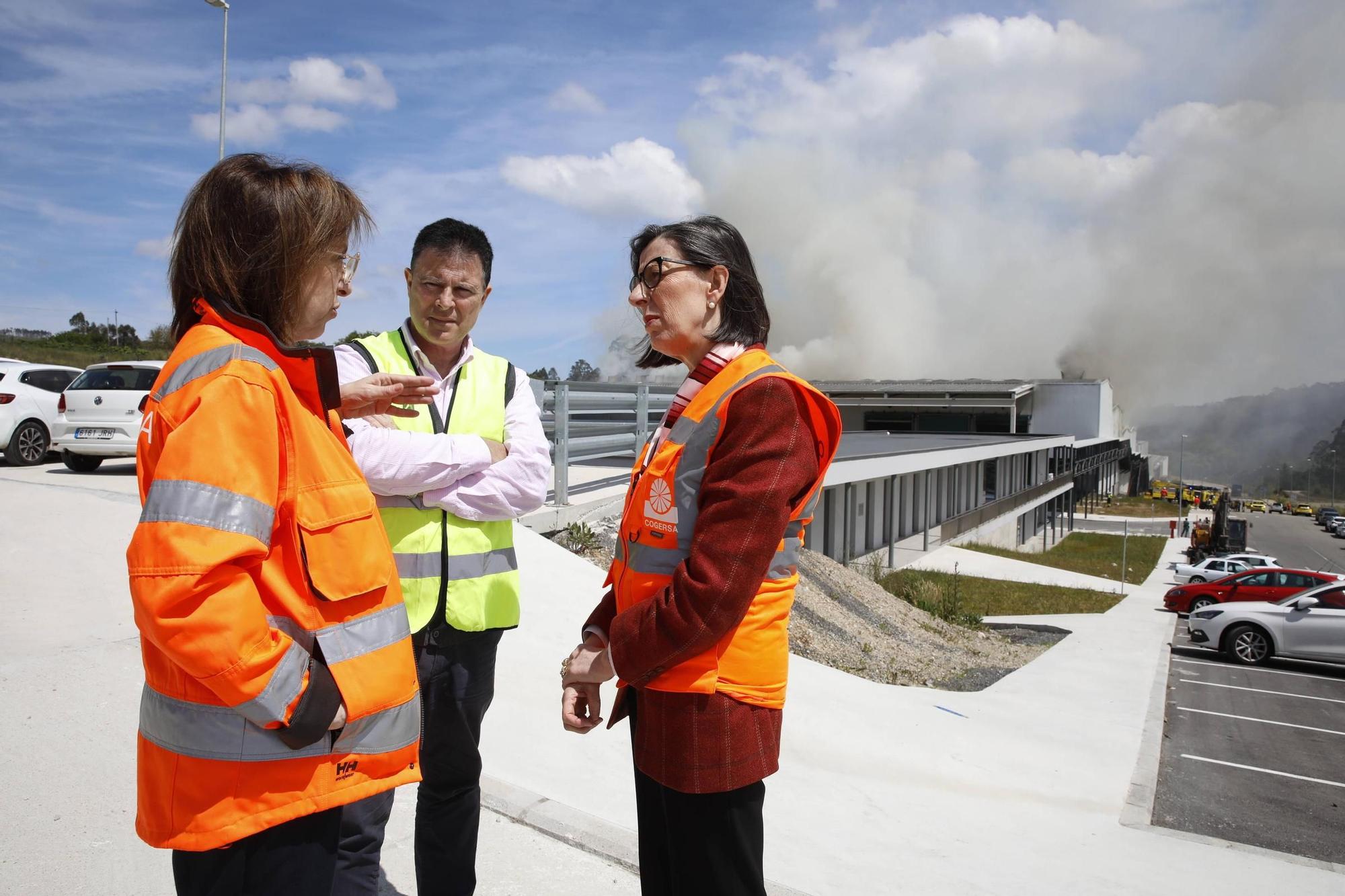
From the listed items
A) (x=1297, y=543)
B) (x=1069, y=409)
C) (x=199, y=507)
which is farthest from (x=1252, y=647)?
(x=1297, y=543)

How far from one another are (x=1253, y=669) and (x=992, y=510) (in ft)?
68.1

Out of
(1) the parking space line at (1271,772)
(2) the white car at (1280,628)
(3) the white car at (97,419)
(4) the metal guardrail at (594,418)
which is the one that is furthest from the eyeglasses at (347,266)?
(2) the white car at (1280,628)

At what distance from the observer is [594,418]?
382 inches

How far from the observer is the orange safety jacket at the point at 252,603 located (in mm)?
1305

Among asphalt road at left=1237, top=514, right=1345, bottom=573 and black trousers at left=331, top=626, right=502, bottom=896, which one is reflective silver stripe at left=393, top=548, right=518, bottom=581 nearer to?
black trousers at left=331, top=626, right=502, bottom=896

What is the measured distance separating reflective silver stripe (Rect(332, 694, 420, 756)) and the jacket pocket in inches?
9.5

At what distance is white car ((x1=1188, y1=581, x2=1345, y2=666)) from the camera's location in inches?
561

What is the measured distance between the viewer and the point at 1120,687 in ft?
36.6

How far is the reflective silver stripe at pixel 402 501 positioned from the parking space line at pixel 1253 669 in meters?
16.3

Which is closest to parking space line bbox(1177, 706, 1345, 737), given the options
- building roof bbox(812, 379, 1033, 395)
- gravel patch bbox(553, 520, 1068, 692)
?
gravel patch bbox(553, 520, 1068, 692)

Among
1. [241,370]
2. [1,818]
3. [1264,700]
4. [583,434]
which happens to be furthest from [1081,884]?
[1264,700]

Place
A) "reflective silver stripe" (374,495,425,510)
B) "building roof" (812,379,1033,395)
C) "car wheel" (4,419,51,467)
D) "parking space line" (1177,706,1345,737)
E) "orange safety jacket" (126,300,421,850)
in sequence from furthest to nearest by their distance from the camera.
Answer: "building roof" (812,379,1033,395) < "car wheel" (4,419,51,467) < "parking space line" (1177,706,1345,737) < "reflective silver stripe" (374,495,425,510) < "orange safety jacket" (126,300,421,850)

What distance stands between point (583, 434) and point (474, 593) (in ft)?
20.9

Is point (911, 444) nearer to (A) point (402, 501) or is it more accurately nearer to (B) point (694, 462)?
(A) point (402, 501)
